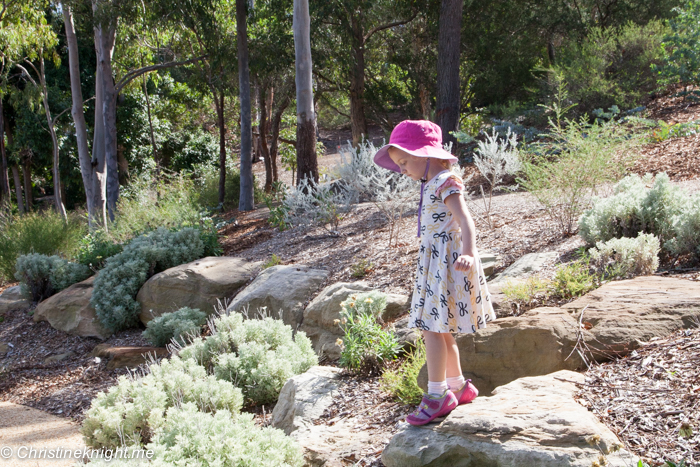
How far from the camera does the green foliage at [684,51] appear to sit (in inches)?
380

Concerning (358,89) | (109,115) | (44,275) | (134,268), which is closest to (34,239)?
(44,275)

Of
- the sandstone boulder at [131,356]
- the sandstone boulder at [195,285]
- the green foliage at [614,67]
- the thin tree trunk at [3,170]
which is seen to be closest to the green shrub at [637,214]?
the sandstone boulder at [195,285]

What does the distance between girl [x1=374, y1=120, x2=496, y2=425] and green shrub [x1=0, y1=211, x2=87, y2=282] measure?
956 centimetres

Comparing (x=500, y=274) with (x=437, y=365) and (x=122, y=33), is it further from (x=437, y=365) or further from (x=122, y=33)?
(x=122, y=33)

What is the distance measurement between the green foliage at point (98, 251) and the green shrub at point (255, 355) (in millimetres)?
4698

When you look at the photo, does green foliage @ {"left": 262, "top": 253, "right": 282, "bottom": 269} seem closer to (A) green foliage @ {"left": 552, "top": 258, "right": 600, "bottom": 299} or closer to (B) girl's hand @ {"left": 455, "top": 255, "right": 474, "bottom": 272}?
(A) green foliage @ {"left": 552, "top": 258, "right": 600, "bottom": 299}

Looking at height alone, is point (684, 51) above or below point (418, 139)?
above

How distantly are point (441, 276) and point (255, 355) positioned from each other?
2.18 meters

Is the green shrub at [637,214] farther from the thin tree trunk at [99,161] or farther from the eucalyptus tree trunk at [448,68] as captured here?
the thin tree trunk at [99,161]

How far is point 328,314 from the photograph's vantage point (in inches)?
200

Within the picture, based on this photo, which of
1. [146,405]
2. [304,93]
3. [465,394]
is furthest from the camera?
[304,93]

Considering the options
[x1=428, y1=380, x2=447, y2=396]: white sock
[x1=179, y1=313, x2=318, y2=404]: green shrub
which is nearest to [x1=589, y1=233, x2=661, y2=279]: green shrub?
[x1=428, y1=380, x2=447, y2=396]: white sock

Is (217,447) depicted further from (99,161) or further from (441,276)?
(99,161)

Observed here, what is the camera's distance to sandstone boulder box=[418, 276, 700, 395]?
3.05 metres
